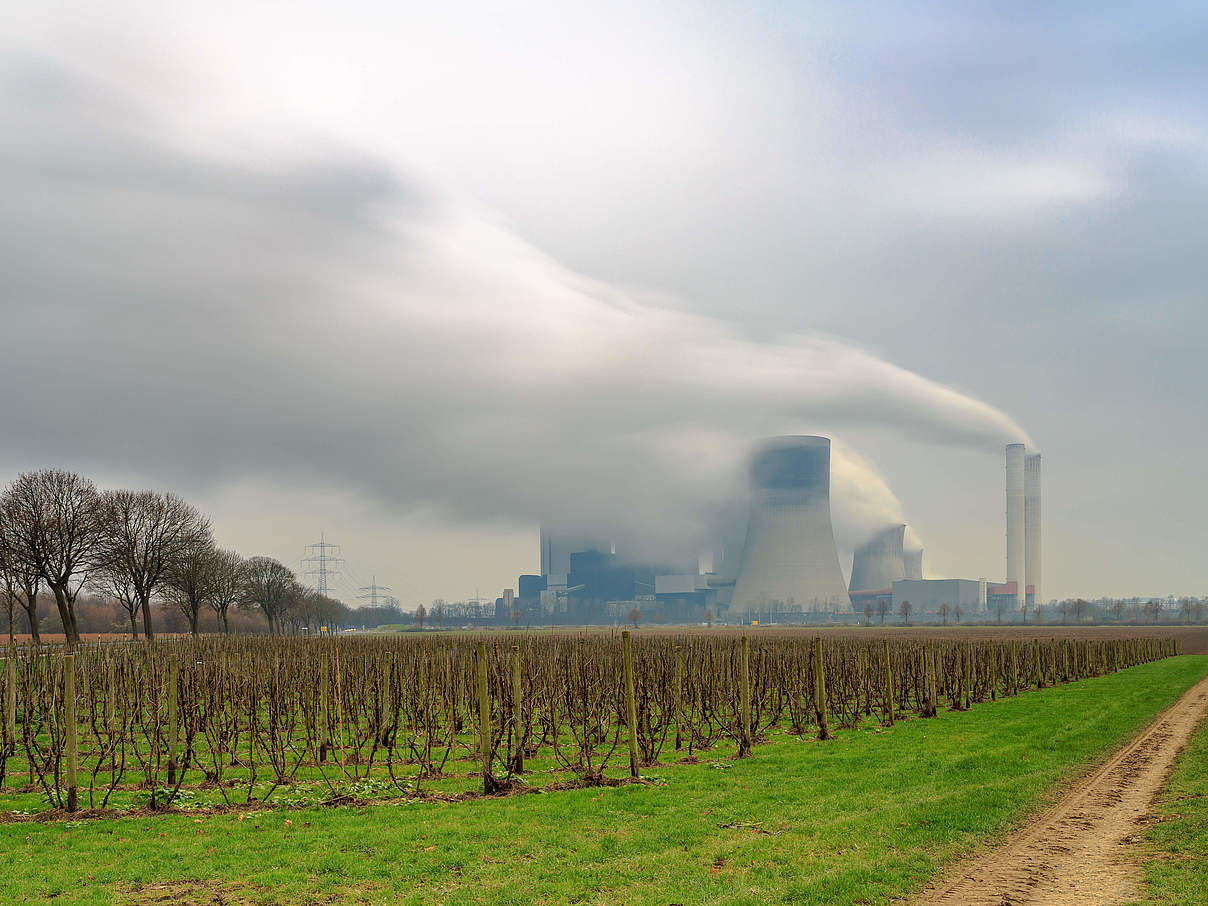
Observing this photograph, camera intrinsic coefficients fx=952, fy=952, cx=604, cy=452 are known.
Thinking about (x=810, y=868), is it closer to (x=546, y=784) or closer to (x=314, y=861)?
(x=314, y=861)

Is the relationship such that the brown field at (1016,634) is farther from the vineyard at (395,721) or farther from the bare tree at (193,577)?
the vineyard at (395,721)

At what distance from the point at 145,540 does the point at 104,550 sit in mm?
3407

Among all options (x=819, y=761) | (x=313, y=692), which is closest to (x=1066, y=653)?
(x=819, y=761)

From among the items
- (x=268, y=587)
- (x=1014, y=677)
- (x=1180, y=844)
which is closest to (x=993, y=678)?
(x=1014, y=677)

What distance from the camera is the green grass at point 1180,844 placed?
8078 millimetres

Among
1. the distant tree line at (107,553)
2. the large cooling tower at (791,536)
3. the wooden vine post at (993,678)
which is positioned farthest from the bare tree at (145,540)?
the large cooling tower at (791,536)

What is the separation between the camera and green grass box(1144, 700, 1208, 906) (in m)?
8.08

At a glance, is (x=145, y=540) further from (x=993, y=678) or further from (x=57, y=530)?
(x=993, y=678)

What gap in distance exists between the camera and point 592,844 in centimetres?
998

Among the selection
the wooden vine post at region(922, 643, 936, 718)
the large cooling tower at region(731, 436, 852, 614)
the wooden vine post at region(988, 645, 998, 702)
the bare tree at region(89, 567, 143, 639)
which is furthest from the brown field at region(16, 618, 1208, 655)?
the large cooling tower at region(731, 436, 852, 614)

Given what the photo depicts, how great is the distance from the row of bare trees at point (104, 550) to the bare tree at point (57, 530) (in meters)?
0.04

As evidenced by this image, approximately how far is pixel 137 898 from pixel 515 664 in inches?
247

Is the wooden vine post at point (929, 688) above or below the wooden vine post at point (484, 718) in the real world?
below

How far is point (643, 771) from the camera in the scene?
15.3 metres
